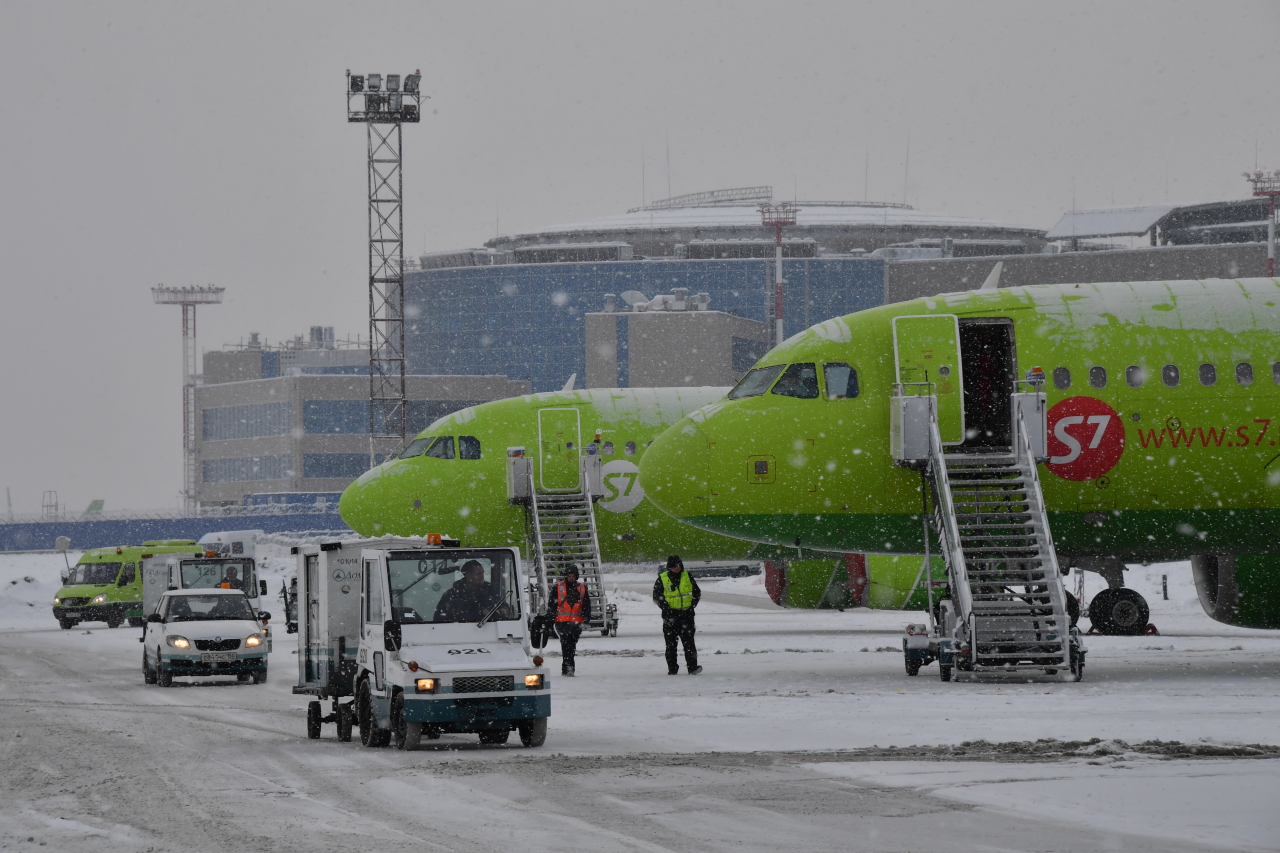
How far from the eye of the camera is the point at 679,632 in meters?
26.6

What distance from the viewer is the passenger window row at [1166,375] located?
25484 millimetres

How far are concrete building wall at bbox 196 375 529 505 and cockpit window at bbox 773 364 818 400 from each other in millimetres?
102698

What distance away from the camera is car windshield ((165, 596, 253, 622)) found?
30.4 m

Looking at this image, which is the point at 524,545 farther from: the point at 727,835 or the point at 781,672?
the point at 727,835

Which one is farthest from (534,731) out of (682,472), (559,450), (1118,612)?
(559,450)

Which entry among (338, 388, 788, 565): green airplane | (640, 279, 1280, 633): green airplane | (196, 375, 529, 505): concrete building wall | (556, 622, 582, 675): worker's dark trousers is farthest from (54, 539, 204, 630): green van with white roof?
(196, 375, 529, 505): concrete building wall

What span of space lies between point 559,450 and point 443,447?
2674mm

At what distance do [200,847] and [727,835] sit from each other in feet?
11.7

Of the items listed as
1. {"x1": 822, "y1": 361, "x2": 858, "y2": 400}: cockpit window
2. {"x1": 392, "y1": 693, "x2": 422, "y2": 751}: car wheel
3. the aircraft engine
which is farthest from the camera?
the aircraft engine

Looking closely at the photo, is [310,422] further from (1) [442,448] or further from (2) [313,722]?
(2) [313,722]

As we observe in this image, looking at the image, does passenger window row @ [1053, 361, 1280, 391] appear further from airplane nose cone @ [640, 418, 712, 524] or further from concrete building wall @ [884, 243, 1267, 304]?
concrete building wall @ [884, 243, 1267, 304]

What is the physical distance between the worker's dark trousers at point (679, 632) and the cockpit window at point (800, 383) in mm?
3787

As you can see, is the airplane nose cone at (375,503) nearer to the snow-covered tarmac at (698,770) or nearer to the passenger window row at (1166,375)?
the snow-covered tarmac at (698,770)

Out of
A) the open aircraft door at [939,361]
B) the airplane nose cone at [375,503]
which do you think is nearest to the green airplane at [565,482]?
the airplane nose cone at [375,503]
